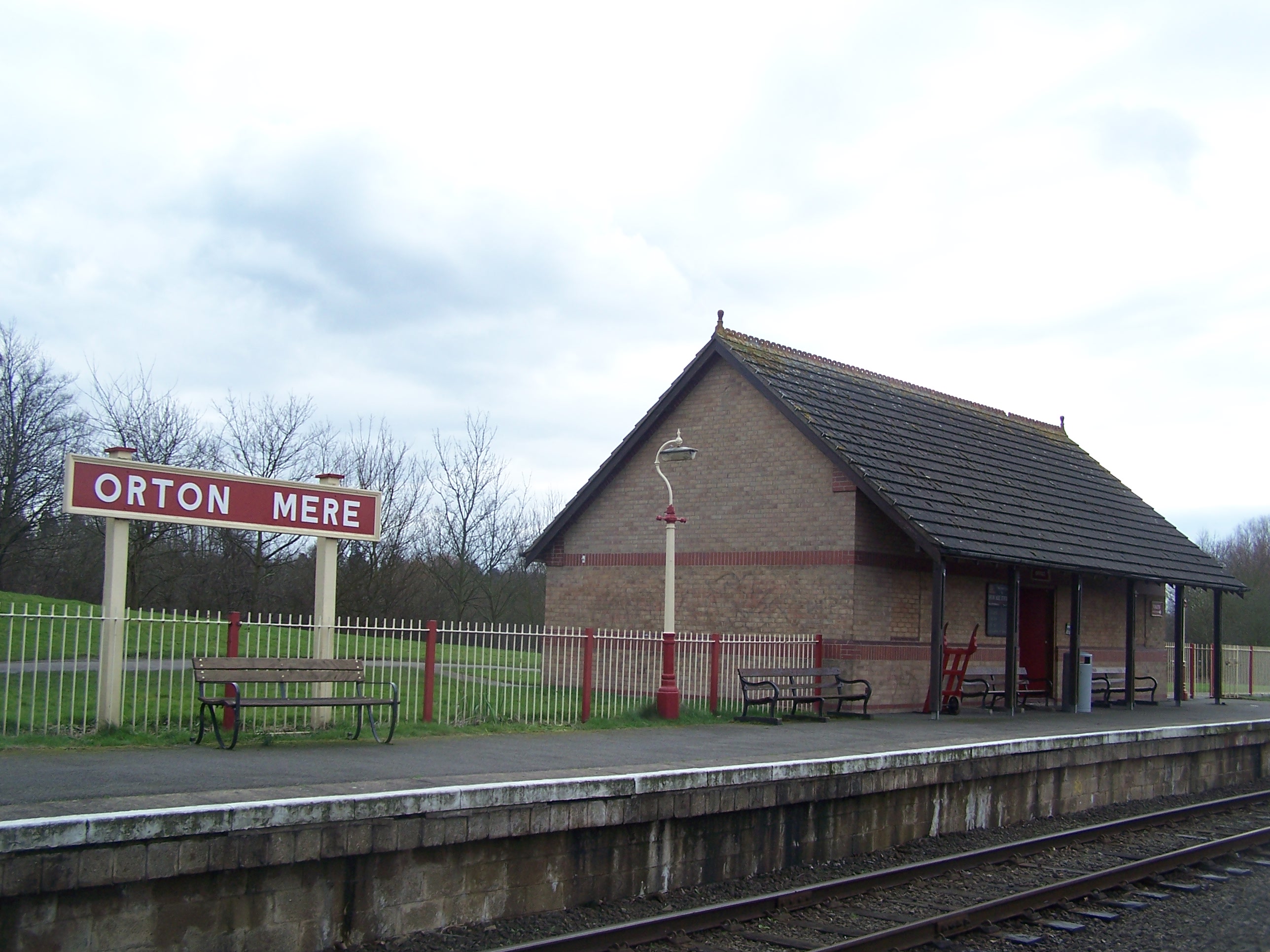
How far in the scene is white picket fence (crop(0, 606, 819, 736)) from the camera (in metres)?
10.8

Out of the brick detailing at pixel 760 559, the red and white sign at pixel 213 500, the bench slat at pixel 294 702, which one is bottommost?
the bench slat at pixel 294 702

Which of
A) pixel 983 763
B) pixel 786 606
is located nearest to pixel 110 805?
pixel 983 763

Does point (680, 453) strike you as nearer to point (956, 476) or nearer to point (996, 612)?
point (956, 476)

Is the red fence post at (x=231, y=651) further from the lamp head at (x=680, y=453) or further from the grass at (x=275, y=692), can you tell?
the lamp head at (x=680, y=453)

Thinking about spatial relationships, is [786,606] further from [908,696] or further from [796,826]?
[796,826]

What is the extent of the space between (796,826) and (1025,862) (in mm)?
2313

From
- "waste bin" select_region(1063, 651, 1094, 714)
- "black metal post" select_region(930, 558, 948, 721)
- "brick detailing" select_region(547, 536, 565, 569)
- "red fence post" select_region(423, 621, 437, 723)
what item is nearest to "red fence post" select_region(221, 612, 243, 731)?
"red fence post" select_region(423, 621, 437, 723)

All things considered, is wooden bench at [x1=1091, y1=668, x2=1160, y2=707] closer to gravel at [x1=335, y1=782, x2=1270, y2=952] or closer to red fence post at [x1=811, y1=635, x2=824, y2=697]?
red fence post at [x1=811, y1=635, x2=824, y2=697]

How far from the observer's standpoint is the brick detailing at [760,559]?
57.6 ft

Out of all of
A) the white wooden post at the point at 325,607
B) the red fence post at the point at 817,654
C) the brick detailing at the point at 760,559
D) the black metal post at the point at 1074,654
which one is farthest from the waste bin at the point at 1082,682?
the white wooden post at the point at 325,607

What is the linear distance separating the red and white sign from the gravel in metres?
5.52

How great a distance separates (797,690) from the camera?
16812 mm

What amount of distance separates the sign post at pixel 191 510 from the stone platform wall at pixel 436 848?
4529mm

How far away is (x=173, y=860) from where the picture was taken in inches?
245
